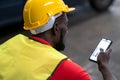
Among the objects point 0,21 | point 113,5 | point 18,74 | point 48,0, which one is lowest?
point 113,5

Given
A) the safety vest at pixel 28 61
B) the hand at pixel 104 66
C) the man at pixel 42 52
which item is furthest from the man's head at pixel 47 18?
the hand at pixel 104 66

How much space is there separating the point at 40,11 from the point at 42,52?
0.36 m

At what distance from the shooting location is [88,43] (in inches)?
243

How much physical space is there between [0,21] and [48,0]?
3.79m

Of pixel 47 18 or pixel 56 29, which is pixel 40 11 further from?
pixel 56 29

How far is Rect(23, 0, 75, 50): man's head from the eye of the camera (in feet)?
→ 8.41

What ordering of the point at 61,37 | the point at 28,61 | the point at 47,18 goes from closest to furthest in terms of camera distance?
the point at 28,61
the point at 47,18
the point at 61,37

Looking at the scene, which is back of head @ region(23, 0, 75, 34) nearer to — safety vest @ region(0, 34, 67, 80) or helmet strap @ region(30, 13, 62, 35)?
helmet strap @ region(30, 13, 62, 35)

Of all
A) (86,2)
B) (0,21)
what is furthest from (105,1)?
(0,21)

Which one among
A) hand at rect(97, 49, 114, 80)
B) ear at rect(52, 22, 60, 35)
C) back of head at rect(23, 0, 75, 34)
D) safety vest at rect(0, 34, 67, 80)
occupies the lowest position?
hand at rect(97, 49, 114, 80)

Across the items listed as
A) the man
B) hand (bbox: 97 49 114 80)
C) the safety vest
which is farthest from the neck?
hand (bbox: 97 49 114 80)

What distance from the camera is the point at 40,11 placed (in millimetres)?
2566

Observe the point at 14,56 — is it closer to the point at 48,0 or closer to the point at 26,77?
the point at 26,77

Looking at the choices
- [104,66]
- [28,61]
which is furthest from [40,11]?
[104,66]
